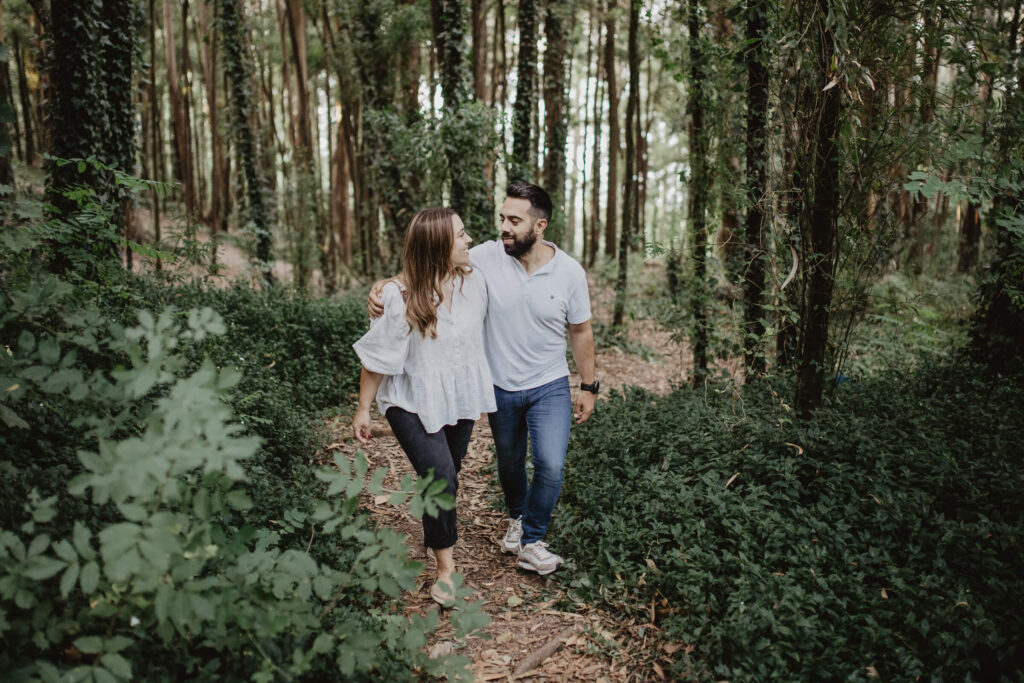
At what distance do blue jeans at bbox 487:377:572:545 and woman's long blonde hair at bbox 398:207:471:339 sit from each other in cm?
78

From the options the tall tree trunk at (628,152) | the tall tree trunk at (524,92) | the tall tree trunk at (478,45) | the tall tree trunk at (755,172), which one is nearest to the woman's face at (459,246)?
the tall tree trunk at (755,172)

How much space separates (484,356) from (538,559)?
4.68 ft

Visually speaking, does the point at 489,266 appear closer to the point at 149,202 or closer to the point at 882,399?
the point at 882,399

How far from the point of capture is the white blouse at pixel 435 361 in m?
3.27

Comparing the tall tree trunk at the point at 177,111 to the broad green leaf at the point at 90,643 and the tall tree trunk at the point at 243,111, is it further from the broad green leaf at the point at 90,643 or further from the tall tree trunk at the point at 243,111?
the broad green leaf at the point at 90,643

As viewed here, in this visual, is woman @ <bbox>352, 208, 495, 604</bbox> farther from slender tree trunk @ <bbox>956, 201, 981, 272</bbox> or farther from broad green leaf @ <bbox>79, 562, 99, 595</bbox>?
slender tree trunk @ <bbox>956, 201, 981, 272</bbox>

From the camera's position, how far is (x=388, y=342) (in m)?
3.27

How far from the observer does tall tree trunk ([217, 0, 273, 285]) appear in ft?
39.1

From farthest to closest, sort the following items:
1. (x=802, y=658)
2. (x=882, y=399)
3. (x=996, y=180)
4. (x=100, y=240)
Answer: (x=882, y=399)
(x=100, y=240)
(x=996, y=180)
(x=802, y=658)

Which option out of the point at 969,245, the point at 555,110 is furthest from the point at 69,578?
the point at 969,245

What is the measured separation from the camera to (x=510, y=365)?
3.76 metres

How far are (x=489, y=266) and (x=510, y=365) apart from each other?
2.17 feet

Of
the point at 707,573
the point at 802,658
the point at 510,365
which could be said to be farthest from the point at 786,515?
the point at 510,365

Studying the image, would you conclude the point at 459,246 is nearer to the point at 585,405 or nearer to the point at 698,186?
the point at 585,405
